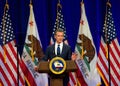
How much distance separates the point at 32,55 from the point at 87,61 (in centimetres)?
115

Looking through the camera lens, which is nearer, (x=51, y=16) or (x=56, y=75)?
(x=56, y=75)

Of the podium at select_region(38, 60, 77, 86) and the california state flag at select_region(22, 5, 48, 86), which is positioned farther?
the california state flag at select_region(22, 5, 48, 86)

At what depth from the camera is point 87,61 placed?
6504mm

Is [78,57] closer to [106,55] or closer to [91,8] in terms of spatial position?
[106,55]

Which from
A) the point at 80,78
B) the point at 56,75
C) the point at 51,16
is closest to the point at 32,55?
the point at 51,16

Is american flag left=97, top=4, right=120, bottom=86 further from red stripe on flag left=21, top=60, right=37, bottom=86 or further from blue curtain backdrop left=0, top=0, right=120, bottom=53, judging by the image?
red stripe on flag left=21, top=60, right=37, bottom=86

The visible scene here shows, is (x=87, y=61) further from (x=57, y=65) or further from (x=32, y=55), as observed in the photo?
(x=57, y=65)

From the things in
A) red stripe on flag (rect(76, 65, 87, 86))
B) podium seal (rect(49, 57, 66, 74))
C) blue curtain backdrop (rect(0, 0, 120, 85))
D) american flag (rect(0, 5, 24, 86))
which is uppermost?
blue curtain backdrop (rect(0, 0, 120, 85))

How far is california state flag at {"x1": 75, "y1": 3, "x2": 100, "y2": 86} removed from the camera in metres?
6.50

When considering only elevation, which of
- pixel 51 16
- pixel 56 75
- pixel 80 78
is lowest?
pixel 80 78

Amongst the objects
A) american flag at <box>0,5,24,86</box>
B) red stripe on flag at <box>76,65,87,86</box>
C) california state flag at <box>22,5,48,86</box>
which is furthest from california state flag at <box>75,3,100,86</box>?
american flag at <box>0,5,24,86</box>

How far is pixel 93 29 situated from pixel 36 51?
1273 mm

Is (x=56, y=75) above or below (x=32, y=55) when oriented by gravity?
above

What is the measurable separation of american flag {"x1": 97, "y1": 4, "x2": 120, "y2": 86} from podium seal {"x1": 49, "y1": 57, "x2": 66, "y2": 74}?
238cm
